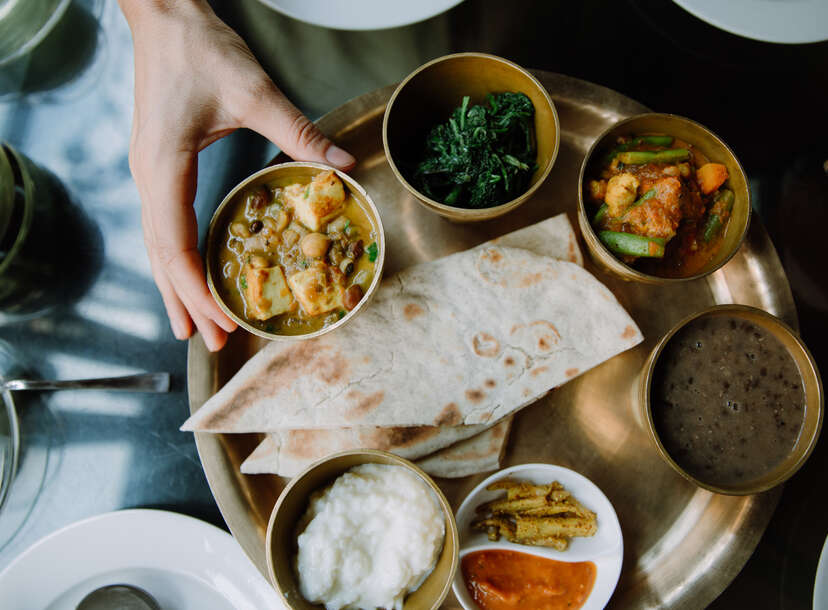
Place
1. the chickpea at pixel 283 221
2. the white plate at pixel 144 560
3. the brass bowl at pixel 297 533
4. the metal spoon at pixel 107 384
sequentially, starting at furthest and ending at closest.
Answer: the metal spoon at pixel 107 384 → the white plate at pixel 144 560 → the chickpea at pixel 283 221 → the brass bowl at pixel 297 533

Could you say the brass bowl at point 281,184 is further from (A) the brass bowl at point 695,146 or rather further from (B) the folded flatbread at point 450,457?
(A) the brass bowl at point 695,146

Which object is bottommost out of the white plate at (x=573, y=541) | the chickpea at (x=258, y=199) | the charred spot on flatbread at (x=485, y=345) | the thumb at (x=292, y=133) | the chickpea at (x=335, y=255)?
the white plate at (x=573, y=541)

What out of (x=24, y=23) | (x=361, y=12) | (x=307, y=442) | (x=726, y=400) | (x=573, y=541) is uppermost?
(x=361, y=12)

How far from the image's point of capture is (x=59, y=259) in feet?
8.74

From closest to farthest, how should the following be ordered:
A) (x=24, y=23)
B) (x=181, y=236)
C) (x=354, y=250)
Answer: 1. (x=354, y=250)
2. (x=181, y=236)
3. (x=24, y=23)

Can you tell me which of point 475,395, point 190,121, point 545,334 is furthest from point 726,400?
point 190,121

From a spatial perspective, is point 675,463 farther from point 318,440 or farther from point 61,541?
point 61,541

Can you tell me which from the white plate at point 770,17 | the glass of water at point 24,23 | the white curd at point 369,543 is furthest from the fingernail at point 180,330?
the white plate at point 770,17

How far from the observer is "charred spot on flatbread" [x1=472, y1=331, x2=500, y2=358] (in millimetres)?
2156

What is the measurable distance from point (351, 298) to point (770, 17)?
6.05 feet

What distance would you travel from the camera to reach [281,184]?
2.12 m

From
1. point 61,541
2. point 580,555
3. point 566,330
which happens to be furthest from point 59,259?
point 580,555

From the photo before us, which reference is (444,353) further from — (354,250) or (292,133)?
(292,133)

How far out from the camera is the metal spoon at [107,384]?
2.49 metres
